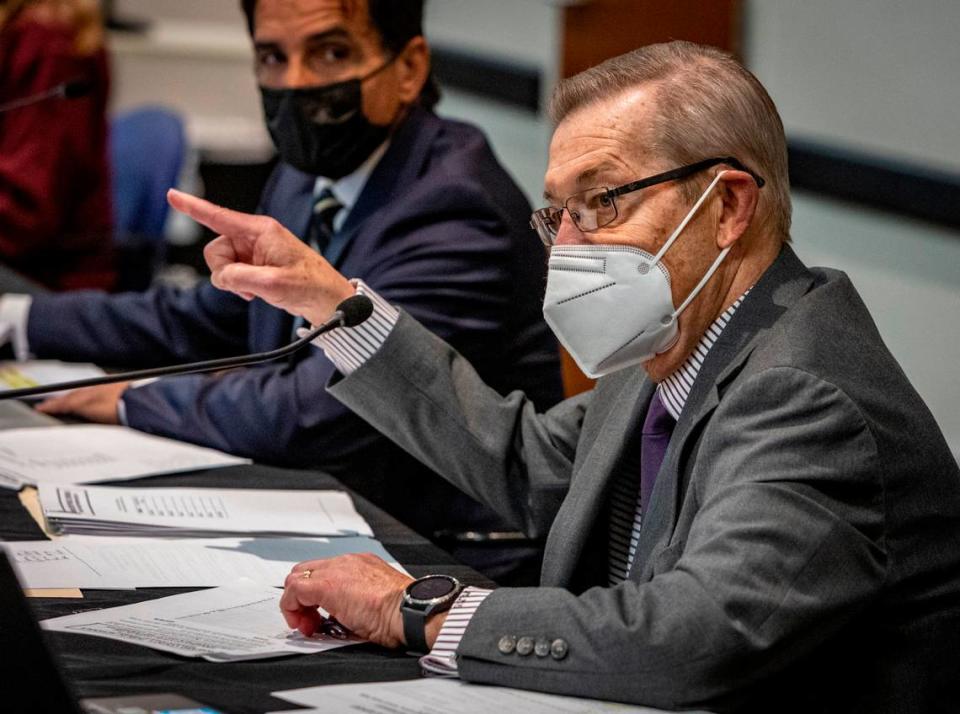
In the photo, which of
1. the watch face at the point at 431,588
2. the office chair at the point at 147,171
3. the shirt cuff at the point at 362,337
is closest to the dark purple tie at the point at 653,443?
the watch face at the point at 431,588

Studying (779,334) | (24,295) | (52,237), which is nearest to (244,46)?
(52,237)

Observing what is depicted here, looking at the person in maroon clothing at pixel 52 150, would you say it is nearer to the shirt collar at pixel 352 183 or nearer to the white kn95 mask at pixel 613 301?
the shirt collar at pixel 352 183

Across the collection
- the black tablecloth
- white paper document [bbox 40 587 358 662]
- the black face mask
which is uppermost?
the black face mask

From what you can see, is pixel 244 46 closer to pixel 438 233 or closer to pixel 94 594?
pixel 438 233

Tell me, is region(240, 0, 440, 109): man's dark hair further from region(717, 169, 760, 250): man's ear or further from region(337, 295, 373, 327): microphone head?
region(717, 169, 760, 250): man's ear

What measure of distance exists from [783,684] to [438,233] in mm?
1173

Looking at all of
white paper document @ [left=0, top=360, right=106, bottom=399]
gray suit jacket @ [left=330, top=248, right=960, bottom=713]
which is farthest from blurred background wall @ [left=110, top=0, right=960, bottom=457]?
gray suit jacket @ [left=330, top=248, right=960, bottom=713]

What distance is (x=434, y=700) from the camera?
3.95 ft

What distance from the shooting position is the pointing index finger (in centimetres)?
178

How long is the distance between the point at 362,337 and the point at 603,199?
1.46 ft

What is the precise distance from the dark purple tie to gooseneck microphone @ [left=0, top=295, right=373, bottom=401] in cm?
38

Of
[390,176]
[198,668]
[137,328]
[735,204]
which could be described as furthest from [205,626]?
[137,328]

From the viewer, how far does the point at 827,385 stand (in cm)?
130

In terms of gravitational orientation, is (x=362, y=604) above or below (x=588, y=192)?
below
